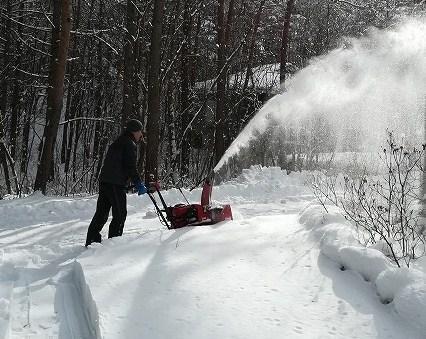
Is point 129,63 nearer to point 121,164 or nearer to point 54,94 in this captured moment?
point 54,94

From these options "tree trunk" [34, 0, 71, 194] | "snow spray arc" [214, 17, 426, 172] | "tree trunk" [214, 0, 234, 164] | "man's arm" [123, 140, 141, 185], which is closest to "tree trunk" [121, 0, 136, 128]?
"tree trunk" [34, 0, 71, 194]

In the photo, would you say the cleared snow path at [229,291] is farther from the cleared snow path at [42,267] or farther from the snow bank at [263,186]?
the snow bank at [263,186]

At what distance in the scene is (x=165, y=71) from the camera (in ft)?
46.9

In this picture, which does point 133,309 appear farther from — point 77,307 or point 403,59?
point 403,59

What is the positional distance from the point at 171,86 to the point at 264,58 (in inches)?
220

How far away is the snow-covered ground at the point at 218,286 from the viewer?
11.6ft

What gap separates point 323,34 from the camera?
864 inches

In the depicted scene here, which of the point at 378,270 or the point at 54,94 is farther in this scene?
the point at 54,94

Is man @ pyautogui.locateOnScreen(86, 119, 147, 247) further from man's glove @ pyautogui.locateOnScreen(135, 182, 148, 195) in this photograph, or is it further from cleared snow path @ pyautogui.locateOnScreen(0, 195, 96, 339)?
cleared snow path @ pyautogui.locateOnScreen(0, 195, 96, 339)

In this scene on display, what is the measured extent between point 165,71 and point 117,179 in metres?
8.68

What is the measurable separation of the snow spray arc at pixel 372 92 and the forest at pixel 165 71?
128 cm

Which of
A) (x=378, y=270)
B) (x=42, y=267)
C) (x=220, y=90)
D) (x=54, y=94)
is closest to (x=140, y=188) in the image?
(x=42, y=267)

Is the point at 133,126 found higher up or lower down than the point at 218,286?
higher up

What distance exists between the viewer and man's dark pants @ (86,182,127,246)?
245 inches
